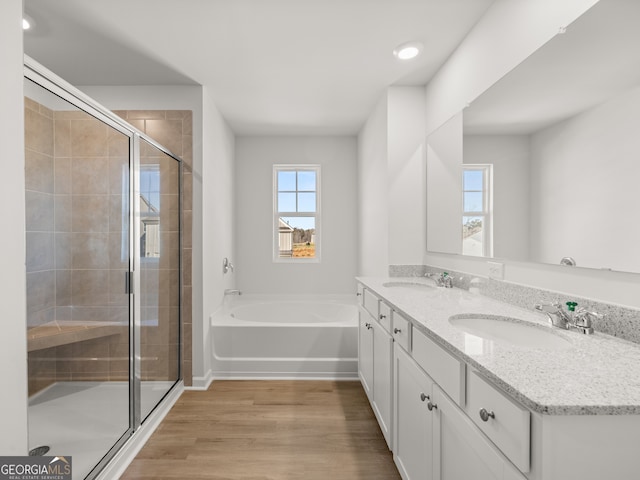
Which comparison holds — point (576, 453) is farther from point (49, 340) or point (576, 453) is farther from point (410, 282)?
point (49, 340)

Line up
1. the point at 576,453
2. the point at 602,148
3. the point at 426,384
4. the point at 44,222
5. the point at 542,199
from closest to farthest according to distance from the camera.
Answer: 1. the point at 576,453
2. the point at 602,148
3. the point at 426,384
4. the point at 542,199
5. the point at 44,222

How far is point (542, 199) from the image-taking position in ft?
4.92

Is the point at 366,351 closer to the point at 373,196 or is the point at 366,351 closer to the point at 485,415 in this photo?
the point at 373,196

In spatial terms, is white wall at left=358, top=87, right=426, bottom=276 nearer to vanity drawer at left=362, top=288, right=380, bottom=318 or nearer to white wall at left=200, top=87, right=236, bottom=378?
vanity drawer at left=362, top=288, right=380, bottom=318

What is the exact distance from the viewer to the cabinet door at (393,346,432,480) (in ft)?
4.24

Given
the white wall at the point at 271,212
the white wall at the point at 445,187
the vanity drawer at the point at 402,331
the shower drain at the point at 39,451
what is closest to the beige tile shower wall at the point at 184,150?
the shower drain at the point at 39,451

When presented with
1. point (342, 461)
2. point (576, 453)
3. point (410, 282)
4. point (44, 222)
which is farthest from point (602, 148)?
point (44, 222)

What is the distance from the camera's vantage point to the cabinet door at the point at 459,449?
85cm

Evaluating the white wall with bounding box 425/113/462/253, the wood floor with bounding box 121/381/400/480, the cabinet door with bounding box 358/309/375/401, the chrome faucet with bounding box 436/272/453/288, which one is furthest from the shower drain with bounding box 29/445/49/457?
the white wall with bounding box 425/113/462/253

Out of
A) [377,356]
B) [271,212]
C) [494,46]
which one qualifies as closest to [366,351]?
[377,356]

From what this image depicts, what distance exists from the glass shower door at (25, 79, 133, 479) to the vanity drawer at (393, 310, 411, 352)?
1587 millimetres

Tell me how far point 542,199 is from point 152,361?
8.27 ft

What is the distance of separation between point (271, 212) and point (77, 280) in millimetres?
2581

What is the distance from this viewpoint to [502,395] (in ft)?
2.66
